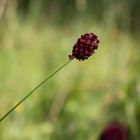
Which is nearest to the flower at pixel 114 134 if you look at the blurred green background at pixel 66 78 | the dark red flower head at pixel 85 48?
the blurred green background at pixel 66 78

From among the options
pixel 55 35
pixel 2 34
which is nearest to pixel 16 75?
pixel 2 34

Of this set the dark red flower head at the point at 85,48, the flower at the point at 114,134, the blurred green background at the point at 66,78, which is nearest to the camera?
the dark red flower head at the point at 85,48

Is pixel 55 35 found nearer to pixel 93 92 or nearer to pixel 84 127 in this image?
pixel 93 92

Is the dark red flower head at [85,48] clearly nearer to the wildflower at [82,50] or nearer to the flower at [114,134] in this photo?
the wildflower at [82,50]

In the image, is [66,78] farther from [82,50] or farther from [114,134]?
[82,50]

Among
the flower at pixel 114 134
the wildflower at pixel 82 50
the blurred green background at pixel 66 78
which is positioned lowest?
the wildflower at pixel 82 50

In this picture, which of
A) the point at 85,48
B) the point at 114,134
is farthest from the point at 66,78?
the point at 85,48
